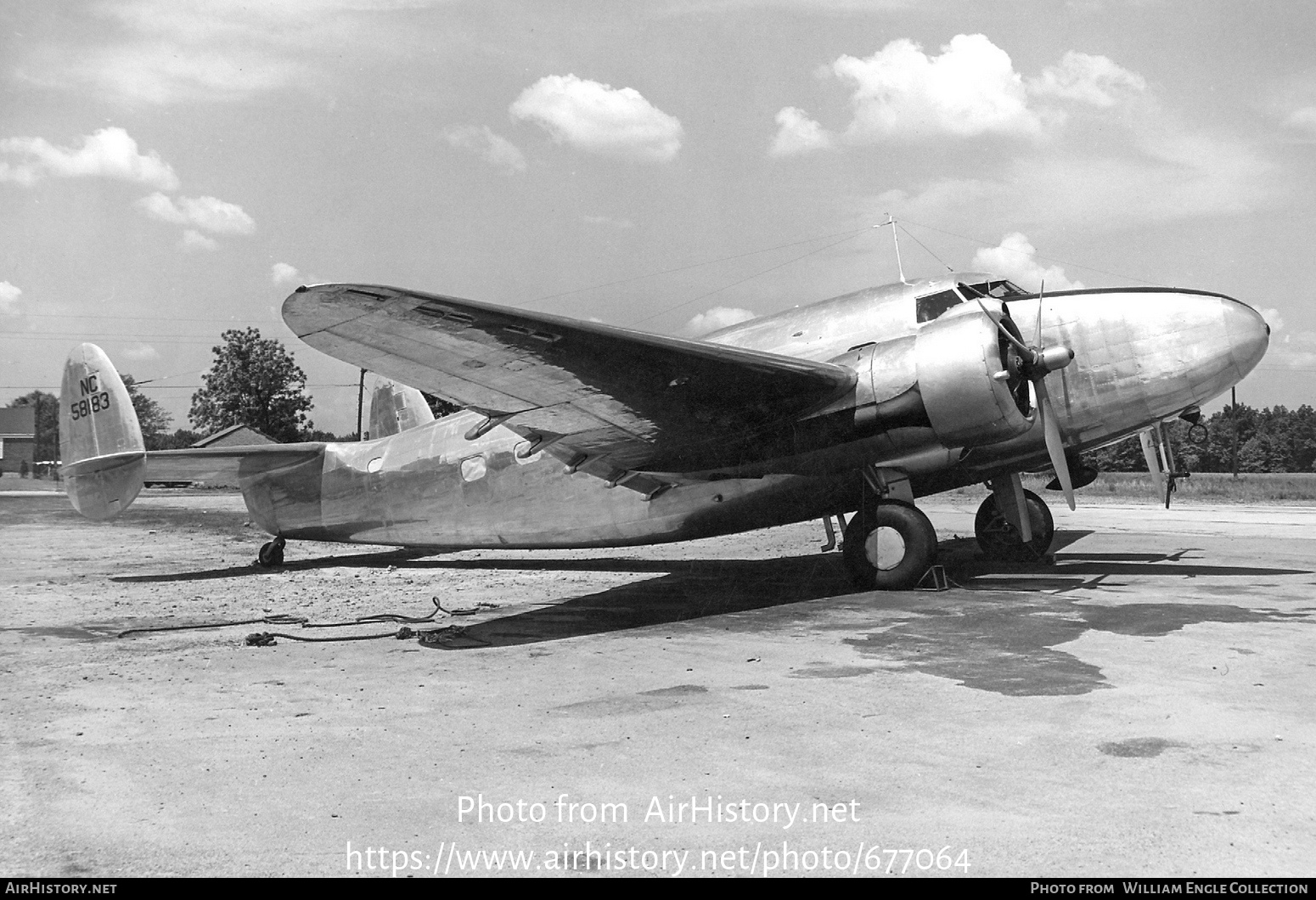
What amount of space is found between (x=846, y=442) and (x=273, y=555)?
8650mm

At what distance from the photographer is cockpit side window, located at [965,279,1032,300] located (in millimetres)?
10438

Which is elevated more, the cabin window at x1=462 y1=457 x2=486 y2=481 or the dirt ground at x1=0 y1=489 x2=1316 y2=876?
the cabin window at x1=462 y1=457 x2=486 y2=481

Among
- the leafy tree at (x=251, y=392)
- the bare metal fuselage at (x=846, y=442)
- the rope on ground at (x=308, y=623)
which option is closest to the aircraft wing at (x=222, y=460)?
the bare metal fuselage at (x=846, y=442)

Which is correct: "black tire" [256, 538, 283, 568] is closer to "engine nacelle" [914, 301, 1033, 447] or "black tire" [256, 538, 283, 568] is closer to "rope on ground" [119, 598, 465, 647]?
"rope on ground" [119, 598, 465, 647]

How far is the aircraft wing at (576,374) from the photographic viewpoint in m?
6.95

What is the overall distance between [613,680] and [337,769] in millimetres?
2198

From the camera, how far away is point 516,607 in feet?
32.6

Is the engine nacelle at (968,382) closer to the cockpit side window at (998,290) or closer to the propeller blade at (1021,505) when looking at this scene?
the cockpit side window at (998,290)

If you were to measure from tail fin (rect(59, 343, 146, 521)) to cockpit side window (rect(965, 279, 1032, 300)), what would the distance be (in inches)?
416

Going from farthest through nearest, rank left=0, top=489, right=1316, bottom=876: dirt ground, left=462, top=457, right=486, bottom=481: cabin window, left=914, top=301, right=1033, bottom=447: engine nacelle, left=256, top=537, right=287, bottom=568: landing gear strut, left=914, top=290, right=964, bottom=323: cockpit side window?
left=256, top=537, right=287, bottom=568: landing gear strut
left=462, top=457, right=486, bottom=481: cabin window
left=914, top=290, right=964, bottom=323: cockpit side window
left=914, top=301, right=1033, bottom=447: engine nacelle
left=0, top=489, right=1316, bottom=876: dirt ground

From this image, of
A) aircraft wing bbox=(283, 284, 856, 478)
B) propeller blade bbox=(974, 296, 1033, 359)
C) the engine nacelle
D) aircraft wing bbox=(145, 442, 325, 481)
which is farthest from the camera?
aircraft wing bbox=(145, 442, 325, 481)

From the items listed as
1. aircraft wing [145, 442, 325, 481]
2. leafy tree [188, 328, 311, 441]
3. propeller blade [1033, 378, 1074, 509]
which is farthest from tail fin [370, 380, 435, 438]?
leafy tree [188, 328, 311, 441]

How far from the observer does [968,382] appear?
9062mm

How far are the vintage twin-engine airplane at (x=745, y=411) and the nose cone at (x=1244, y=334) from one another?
0.08ft
